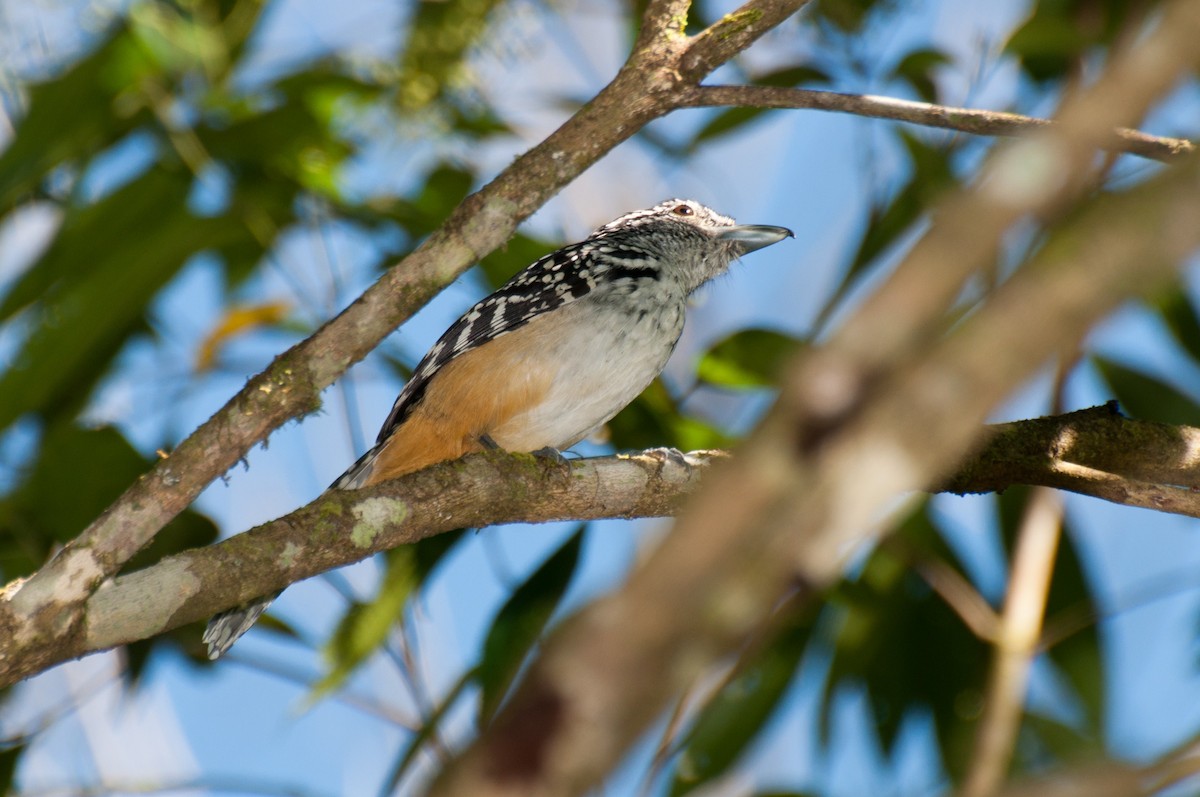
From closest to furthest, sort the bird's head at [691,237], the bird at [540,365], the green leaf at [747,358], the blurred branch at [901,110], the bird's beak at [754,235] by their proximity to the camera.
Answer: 1. the blurred branch at [901,110]
2. the bird at [540,365]
3. the green leaf at [747,358]
4. the bird's head at [691,237]
5. the bird's beak at [754,235]

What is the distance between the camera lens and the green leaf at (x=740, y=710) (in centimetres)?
486

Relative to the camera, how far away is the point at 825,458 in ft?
3.47

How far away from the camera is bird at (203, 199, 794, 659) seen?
4.28 meters

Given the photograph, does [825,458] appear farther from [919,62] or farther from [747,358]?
[919,62]

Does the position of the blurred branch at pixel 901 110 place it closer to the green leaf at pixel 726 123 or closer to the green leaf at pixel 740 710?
the green leaf at pixel 740 710

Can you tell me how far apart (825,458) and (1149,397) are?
4.42 m

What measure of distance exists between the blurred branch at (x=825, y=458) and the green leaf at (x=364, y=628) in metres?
3.35

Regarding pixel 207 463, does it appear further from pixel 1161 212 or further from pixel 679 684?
pixel 1161 212

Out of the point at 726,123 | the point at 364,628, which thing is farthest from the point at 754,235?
the point at 364,628

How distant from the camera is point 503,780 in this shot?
101cm

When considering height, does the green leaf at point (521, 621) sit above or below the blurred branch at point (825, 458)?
below

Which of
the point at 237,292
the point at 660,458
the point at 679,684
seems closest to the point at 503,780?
the point at 679,684

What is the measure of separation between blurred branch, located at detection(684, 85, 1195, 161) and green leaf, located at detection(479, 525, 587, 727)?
6.63 ft

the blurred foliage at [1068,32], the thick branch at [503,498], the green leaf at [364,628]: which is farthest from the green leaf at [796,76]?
the green leaf at [364,628]
